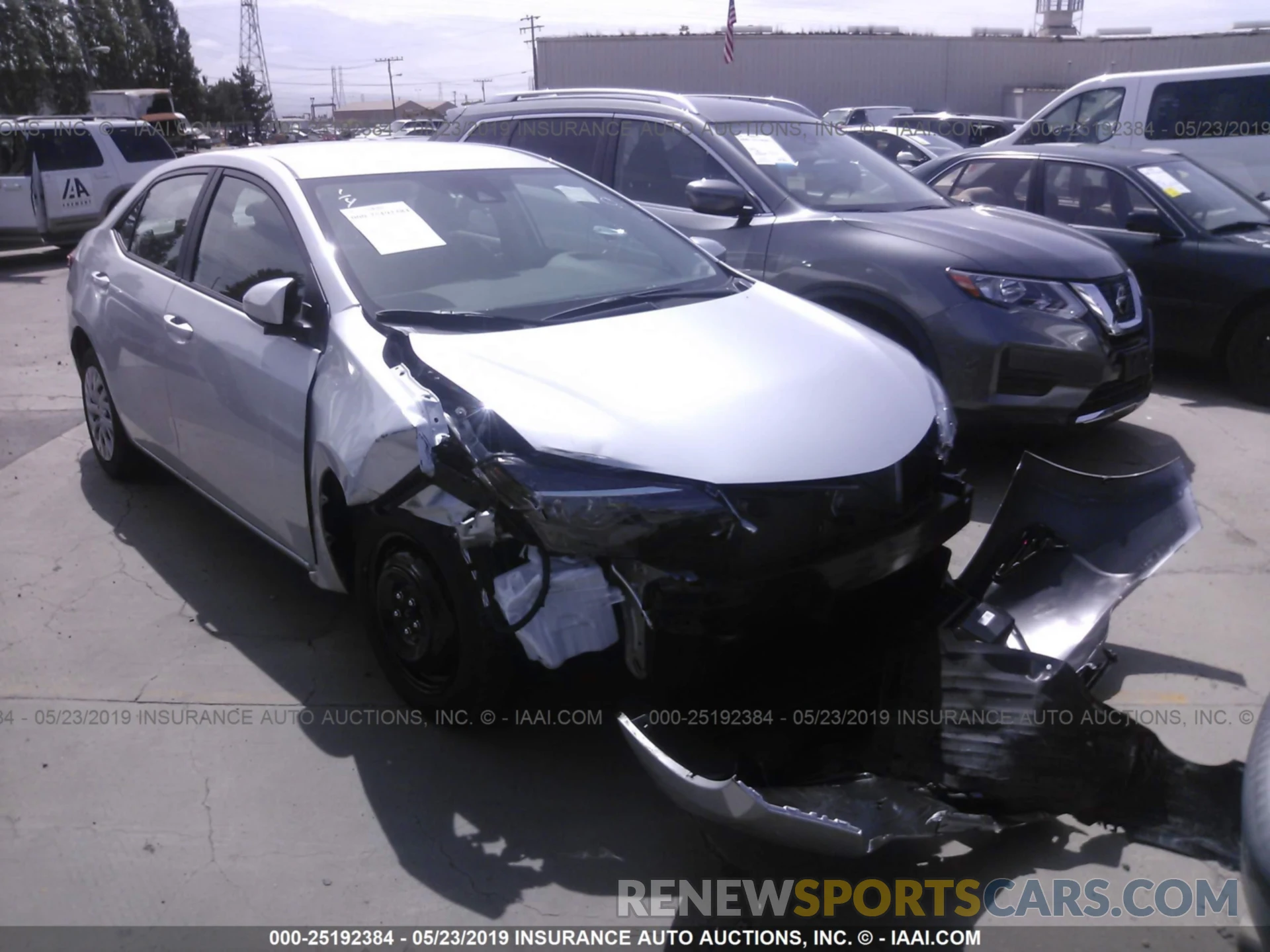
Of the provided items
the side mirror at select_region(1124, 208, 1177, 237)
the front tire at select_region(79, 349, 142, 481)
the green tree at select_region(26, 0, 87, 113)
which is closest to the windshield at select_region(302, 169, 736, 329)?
the front tire at select_region(79, 349, 142, 481)

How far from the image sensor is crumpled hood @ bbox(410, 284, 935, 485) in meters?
2.75

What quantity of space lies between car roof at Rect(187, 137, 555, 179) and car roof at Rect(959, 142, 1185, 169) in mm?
4586

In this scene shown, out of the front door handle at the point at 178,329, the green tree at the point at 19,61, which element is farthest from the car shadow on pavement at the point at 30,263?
the green tree at the point at 19,61

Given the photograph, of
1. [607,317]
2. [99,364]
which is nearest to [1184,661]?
[607,317]

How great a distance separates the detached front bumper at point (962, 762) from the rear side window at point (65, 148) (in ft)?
47.0

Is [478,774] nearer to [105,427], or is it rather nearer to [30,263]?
[105,427]

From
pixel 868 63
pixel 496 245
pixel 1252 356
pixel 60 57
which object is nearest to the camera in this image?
pixel 496 245

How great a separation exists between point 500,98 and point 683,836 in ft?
19.8

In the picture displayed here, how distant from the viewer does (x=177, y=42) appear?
2699 inches

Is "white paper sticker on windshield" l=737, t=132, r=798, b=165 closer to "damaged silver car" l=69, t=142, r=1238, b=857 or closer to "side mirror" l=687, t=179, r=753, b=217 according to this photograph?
"side mirror" l=687, t=179, r=753, b=217

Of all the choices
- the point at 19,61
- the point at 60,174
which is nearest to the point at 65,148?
the point at 60,174

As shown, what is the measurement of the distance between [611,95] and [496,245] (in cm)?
317

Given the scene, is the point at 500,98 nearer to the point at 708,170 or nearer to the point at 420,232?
the point at 708,170

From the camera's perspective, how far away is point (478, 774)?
126 inches
